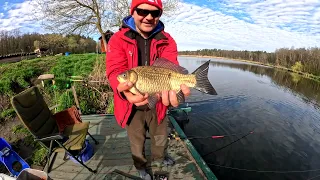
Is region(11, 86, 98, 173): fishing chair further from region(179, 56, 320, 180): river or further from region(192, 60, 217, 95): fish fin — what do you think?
region(179, 56, 320, 180): river

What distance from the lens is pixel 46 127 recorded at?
4.23m

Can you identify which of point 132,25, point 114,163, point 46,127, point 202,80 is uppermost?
point 132,25

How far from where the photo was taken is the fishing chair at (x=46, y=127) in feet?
11.8

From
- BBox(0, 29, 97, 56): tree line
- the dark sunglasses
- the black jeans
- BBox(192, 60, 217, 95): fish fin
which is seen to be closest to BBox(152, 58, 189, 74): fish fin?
BBox(192, 60, 217, 95): fish fin

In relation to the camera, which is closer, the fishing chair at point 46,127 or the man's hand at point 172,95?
the man's hand at point 172,95

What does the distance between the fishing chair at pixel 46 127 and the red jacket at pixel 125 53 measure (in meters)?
1.50

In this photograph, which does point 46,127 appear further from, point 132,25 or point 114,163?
point 132,25

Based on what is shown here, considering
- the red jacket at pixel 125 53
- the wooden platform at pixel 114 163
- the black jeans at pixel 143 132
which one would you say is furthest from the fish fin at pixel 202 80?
the wooden platform at pixel 114 163

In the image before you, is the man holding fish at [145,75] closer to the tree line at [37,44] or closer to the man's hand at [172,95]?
the man's hand at [172,95]

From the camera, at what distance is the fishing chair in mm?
3594

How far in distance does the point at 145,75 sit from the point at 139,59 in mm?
650

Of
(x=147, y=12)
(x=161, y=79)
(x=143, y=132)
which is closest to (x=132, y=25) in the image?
(x=147, y=12)

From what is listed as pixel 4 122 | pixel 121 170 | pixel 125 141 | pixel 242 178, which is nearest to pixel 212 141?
pixel 242 178

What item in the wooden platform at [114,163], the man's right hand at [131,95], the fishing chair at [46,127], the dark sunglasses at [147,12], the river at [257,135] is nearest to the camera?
the man's right hand at [131,95]
